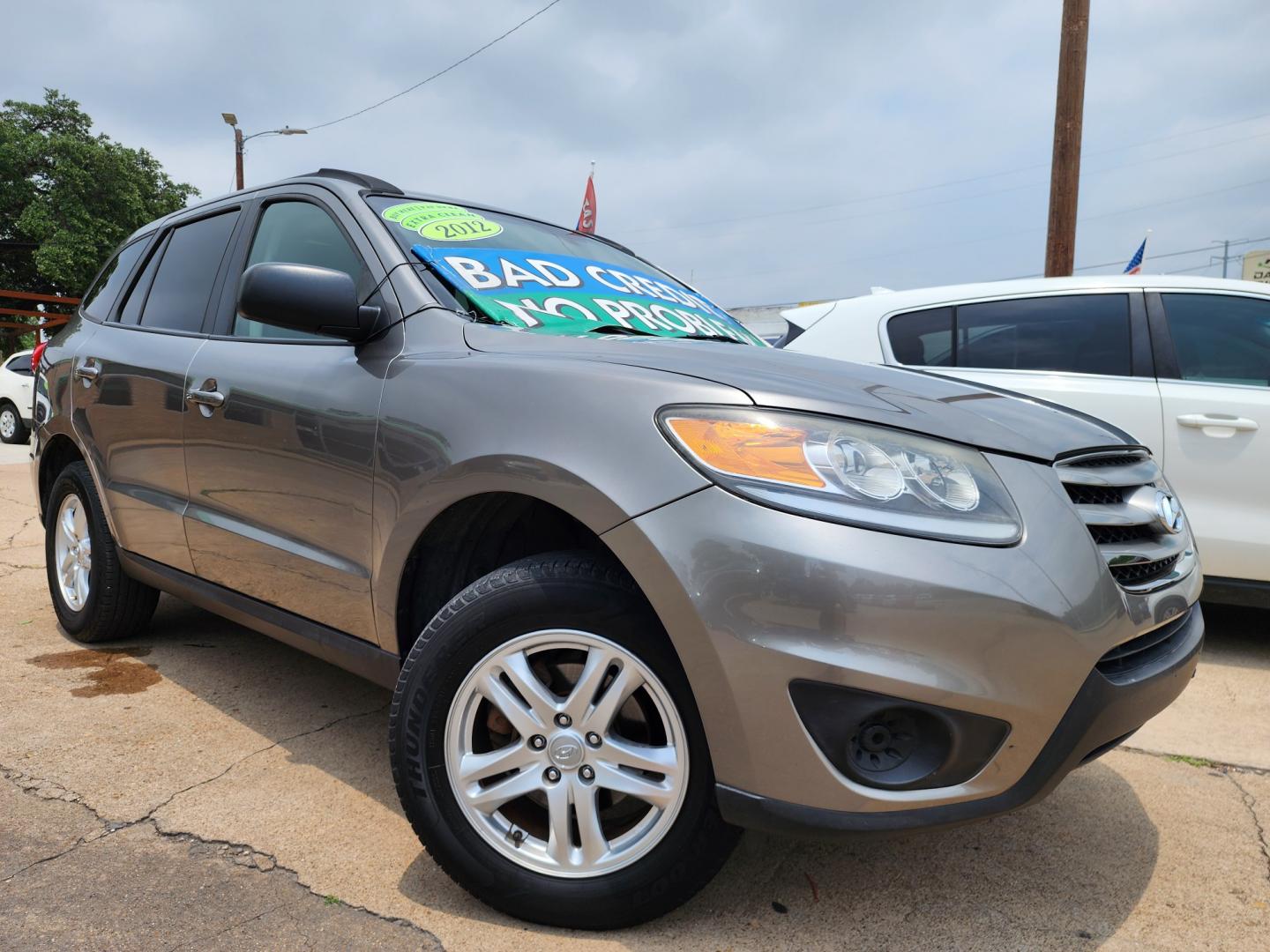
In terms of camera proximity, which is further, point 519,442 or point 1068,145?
point 1068,145

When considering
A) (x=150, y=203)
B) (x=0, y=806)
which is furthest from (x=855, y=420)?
(x=150, y=203)

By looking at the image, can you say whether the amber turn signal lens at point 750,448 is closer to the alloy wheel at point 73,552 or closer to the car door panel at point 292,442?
the car door panel at point 292,442

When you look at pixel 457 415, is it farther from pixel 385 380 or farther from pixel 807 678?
pixel 807 678

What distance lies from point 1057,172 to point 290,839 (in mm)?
7615

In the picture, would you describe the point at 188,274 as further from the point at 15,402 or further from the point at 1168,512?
the point at 15,402

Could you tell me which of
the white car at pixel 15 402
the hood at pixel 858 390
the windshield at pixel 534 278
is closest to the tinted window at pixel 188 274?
the windshield at pixel 534 278

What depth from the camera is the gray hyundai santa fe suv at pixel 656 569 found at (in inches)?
58.4

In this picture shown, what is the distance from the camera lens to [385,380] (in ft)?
6.98

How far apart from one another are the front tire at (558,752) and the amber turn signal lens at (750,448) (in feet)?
0.96

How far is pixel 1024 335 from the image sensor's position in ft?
13.8

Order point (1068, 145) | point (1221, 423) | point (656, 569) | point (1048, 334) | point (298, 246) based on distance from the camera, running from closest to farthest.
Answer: point (656, 569) → point (298, 246) → point (1221, 423) → point (1048, 334) → point (1068, 145)

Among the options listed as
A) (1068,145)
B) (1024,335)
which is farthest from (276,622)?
(1068,145)

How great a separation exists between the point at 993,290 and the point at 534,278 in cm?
276

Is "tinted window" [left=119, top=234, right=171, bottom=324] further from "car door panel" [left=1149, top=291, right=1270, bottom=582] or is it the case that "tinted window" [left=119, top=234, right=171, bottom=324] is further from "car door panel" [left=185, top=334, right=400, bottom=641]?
"car door panel" [left=1149, top=291, right=1270, bottom=582]
